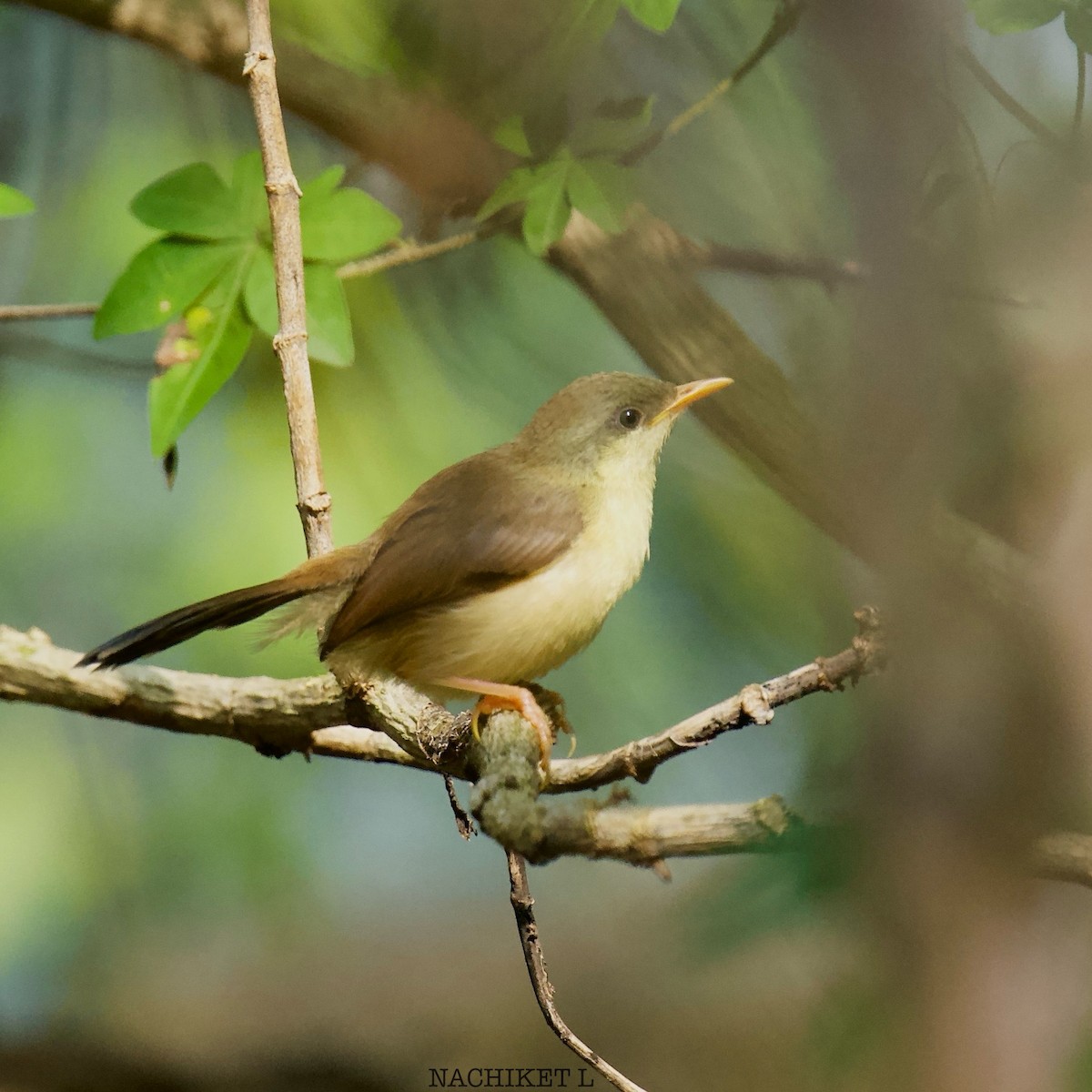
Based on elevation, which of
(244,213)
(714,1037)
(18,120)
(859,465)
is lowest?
(714,1037)

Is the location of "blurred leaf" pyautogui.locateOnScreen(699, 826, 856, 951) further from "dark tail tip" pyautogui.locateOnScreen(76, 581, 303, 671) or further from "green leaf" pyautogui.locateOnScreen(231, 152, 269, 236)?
"green leaf" pyautogui.locateOnScreen(231, 152, 269, 236)

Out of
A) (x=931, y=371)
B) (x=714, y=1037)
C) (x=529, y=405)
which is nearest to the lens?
(x=931, y=371)

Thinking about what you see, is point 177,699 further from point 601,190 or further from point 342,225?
point 601,190

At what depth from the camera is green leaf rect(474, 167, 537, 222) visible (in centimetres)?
175

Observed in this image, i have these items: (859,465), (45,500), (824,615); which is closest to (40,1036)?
(45,500)

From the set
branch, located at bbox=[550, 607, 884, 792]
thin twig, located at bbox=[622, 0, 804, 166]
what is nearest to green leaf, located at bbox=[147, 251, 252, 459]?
thin twig, located at bbox=[622, 0, 804, 166]

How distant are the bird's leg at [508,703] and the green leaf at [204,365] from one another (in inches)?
27.3

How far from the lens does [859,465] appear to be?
1565mm

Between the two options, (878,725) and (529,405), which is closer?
(878,725)

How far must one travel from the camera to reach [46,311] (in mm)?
1938

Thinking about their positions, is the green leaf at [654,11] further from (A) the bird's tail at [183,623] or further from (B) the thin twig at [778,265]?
Answer: (A) the bird's tail at [183,623]

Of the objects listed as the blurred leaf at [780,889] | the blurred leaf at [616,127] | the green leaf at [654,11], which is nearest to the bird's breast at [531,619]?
the blurred leaf at [780,889]

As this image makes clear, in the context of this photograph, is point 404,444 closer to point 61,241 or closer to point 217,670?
point 217,670

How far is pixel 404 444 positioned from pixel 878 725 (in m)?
1.03
